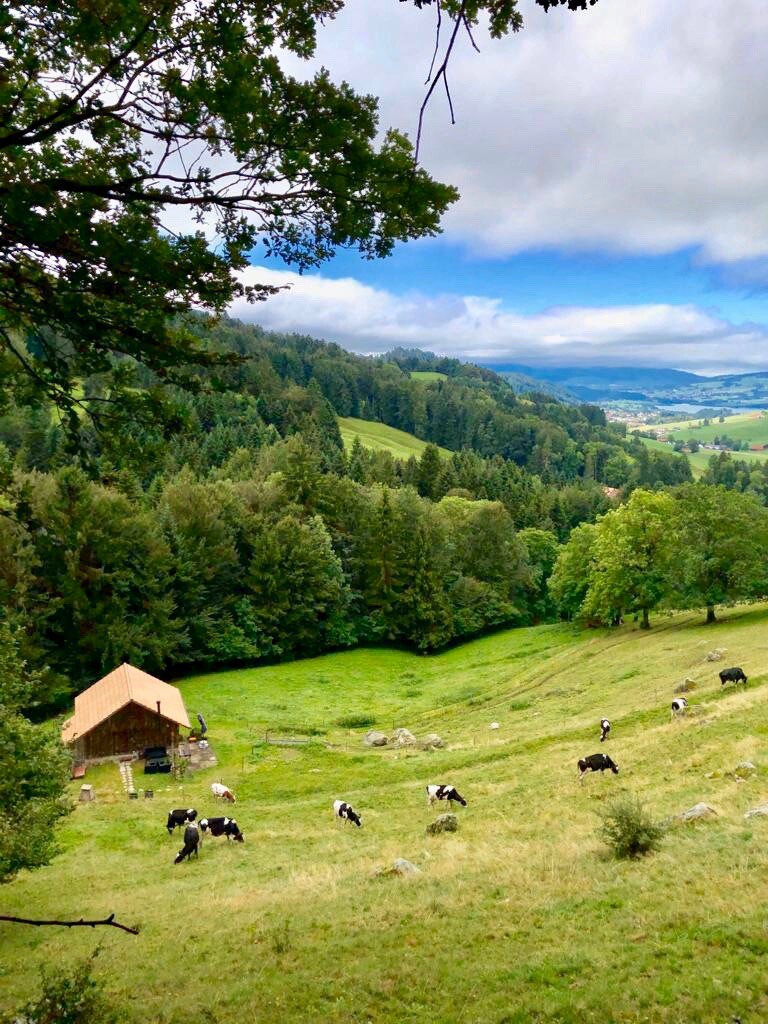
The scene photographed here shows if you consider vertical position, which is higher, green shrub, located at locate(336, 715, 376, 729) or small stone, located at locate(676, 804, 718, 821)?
small stone, located at locate(676, 804, 718, 821)

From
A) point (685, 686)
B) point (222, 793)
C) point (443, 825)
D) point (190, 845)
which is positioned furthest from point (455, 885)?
point (685, 686)

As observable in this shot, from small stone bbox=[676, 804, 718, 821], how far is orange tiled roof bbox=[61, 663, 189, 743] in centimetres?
2872

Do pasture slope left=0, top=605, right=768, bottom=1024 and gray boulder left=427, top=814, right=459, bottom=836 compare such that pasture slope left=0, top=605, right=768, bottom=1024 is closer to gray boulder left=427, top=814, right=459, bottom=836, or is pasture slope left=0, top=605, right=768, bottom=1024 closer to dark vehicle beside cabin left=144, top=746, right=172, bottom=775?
gray boulder left=427, top=814, right=459, bottom=836

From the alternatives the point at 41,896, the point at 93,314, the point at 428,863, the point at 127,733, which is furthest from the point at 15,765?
the point at 127,733

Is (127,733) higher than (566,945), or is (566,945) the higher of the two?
(566,945)

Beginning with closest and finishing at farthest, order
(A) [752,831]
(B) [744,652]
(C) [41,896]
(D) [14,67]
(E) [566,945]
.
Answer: (D) [14,67], (E) [566,945], (A) [752,831], (C) [41,896], (B) [744,652]

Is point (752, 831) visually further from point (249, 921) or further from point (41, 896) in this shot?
point (41, 896)

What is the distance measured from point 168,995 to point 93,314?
10337mm

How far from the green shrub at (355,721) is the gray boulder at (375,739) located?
3.53 metres

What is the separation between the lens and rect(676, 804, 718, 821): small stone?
14.8 m

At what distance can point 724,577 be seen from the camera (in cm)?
4891

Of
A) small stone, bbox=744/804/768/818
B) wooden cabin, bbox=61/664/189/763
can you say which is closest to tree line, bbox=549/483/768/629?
wooden cabin, bbox=61/664/189/763

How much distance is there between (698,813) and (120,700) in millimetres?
31803

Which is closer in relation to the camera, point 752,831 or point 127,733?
point 752,831
